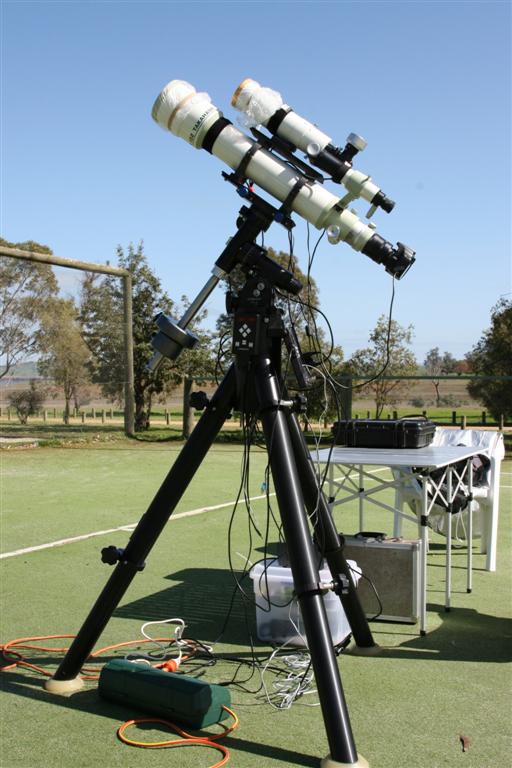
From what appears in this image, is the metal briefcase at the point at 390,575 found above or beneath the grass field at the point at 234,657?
above

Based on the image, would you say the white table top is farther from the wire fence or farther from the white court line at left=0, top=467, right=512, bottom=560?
the wire fence

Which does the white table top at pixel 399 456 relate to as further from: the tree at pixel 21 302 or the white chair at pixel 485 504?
the tree at pixel 21 302

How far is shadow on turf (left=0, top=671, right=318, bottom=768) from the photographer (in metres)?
2.71

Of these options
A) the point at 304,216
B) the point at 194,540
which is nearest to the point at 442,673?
the point at 304,216

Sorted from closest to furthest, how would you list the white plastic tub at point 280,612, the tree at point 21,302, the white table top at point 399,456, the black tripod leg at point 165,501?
the black tripod leg at point 165,501, the white plastic tub at point 280,612, the white table top at point 399,456, the tree at point 21,302


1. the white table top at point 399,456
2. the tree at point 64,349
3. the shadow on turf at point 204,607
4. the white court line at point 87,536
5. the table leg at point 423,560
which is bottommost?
the shadow on turf at point 204,607

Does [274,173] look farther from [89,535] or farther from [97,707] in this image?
[89,535]

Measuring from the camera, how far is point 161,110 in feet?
10.2

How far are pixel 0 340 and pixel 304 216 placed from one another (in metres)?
10.2

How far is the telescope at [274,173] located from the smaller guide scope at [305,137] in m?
0.02

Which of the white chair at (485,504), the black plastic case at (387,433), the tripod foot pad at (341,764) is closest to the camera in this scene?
the tripod foot pad at (341,764)

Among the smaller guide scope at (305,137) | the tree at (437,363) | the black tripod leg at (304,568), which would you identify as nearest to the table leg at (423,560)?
the black tripod leg at (304,568)

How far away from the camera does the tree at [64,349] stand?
43.1 feet

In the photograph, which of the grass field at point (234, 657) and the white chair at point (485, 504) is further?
the white chair at point (485, 504)
